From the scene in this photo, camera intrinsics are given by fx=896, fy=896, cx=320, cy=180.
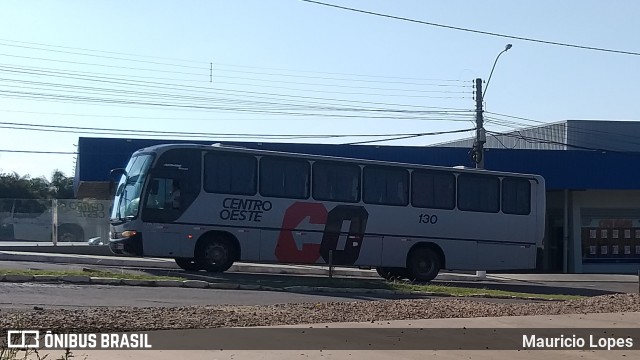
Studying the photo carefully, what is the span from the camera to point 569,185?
3969 centimetres

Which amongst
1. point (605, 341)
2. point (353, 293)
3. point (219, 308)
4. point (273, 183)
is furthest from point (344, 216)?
point (605, 341)

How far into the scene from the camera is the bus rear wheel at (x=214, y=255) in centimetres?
2328

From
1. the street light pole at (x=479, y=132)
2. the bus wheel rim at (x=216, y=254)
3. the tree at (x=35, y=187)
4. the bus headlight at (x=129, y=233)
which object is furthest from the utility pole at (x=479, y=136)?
the tree at (x=35, y=187)

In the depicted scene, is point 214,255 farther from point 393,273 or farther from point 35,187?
point 35,187

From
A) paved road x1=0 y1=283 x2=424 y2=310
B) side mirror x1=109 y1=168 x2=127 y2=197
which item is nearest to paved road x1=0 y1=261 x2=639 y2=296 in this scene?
side mirror x1=109 y1=168 x2=127 y2=197

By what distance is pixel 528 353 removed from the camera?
10.8 meters

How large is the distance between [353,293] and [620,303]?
18.3 feet

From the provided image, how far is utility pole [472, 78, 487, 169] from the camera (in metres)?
31.7

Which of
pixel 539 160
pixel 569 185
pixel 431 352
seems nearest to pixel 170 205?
pixel 431 352

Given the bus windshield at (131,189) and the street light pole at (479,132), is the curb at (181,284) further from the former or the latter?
the street light pole at (479,132)

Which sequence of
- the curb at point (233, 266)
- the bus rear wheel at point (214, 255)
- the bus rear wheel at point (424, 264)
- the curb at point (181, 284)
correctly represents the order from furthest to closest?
the curb at point (233, 266), the bus rear wheel at point (424, 264), the bus rear wheel at point (214, 255), the curb at point (181, 284)

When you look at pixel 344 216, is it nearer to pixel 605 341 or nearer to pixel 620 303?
pixel 620 303

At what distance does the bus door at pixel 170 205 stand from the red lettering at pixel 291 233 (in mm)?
2545

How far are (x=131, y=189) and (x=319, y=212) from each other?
516cm
